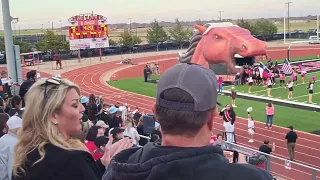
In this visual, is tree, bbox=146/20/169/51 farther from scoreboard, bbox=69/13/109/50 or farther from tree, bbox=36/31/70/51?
scoreboard, bbox=69/13/109/50

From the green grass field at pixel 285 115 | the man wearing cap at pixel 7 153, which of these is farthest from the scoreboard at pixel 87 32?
the man wearing cap at pixel 7 153

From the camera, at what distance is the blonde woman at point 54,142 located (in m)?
2.48

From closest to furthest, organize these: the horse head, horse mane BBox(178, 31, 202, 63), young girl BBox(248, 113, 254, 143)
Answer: young girl BBox(248, 113, 254, 143), the horse head, horse mane BBox(178, 31, 202, 63)

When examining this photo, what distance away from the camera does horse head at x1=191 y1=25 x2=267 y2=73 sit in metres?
17.7

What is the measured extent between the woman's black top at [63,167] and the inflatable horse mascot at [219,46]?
1520 cm

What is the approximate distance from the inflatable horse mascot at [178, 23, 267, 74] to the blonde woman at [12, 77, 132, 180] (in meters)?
14.8

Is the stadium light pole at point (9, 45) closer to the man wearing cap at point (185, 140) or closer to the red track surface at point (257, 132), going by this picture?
the red track surface at point (257, 132)

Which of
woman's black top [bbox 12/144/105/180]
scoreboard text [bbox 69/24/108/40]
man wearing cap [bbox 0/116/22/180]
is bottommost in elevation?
man wearing cap [bbox 0/116/22/180]

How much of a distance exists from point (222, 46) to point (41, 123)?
15.6 metres

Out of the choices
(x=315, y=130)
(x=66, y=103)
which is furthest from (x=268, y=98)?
(x=66, y=103)

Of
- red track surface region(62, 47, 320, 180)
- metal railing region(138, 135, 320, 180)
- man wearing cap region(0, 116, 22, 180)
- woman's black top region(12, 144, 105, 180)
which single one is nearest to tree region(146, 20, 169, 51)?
red track surface region(62, 47, 320, 180)

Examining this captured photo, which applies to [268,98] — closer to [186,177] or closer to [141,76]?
[141,76]

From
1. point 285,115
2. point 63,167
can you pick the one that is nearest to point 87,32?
point 285,115

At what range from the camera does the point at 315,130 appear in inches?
706
